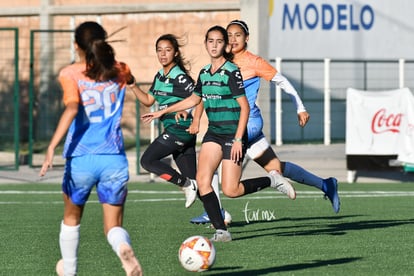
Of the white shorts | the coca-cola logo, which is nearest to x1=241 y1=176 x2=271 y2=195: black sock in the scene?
the white shorts

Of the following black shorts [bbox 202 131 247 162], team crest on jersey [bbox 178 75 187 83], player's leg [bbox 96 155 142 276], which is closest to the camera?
player's leg [bbox 96 155 142 276]

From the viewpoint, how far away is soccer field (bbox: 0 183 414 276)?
34.1ft

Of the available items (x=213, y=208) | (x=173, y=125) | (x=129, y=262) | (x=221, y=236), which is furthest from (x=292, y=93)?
(x=129, y=262)

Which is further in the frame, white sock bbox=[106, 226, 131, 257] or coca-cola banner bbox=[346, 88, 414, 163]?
coca-cola banner bbox=[346, 88, 414, 163]

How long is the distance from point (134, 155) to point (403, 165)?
240 inches

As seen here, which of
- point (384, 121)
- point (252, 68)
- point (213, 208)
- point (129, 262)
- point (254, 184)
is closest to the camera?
point (129, 262)

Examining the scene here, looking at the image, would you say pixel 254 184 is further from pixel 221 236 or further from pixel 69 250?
pixel 69 250

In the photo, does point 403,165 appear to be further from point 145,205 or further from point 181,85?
point 181,85

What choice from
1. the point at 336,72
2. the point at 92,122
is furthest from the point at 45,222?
the point at 336,72

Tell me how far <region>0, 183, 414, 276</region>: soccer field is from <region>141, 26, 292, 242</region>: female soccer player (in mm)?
557

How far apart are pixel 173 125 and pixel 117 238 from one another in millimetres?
5483

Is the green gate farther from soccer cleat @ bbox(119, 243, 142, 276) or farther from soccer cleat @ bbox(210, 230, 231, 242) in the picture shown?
soccer cleat @ bbox(119, 243, 142, 276)

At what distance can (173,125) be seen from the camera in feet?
45.7

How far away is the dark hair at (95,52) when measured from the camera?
28.3ft
